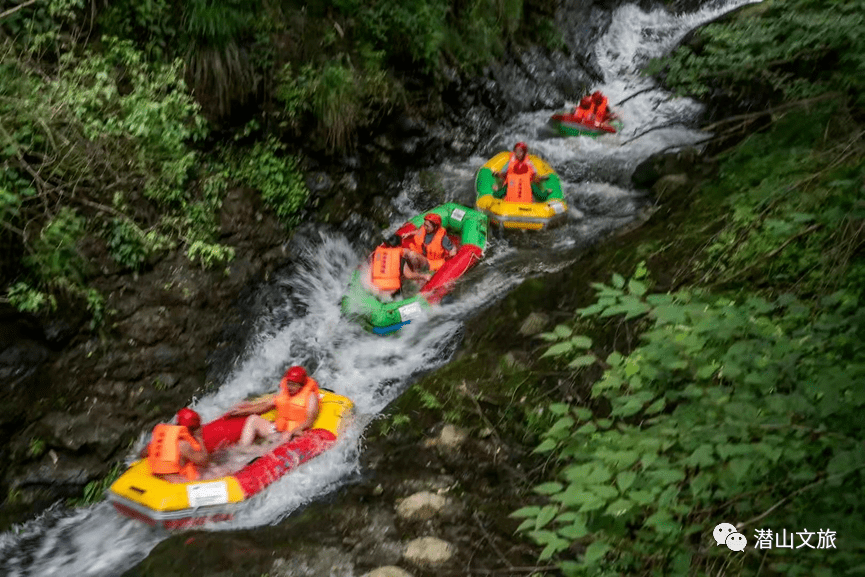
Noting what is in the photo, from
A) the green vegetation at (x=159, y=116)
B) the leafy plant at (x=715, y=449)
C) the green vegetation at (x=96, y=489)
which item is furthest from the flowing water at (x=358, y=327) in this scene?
the leafy plant at (x=715, y=449)

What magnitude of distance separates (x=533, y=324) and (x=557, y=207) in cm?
351

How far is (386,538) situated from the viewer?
3.80 metres

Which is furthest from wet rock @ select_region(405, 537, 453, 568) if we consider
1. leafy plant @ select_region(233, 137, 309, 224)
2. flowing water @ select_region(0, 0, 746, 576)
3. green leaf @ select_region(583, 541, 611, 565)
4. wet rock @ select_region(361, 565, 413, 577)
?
leafy plant @ select_region(233, 137, 309, 224)

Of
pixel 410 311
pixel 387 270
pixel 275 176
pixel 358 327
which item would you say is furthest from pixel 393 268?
pixel 275 176

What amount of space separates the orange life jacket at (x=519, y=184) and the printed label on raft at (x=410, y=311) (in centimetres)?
247

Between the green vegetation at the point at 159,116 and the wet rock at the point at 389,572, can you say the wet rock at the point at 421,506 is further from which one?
the green vegetation at the point at 159,116

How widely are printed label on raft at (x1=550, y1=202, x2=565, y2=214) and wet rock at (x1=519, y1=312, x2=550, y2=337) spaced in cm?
330

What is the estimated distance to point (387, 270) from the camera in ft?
22.3

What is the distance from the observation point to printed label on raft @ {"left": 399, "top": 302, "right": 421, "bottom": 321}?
21.2ft

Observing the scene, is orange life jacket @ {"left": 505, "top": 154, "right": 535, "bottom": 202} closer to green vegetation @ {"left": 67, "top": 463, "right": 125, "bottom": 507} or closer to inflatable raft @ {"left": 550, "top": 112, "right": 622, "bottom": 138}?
inflatable raft @ {"left": 550, "top": 112, "right": 622, "bottom": 138}

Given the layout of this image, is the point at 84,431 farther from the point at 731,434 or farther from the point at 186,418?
the point at 731,434

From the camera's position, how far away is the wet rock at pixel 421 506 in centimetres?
384

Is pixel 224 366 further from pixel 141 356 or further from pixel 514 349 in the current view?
pixel 514 349

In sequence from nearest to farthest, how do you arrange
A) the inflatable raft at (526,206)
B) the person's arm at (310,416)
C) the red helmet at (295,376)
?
1. the person's arm at (310,416)
2. the red helmet at (295,376)
3. the inflatable raft at (526,206)
